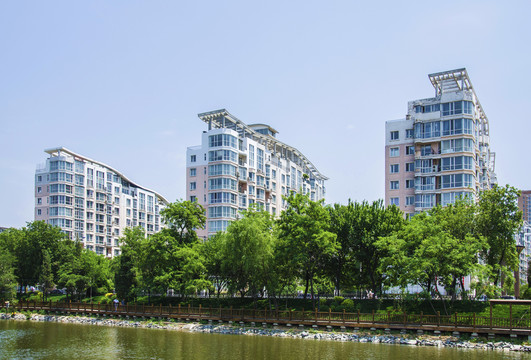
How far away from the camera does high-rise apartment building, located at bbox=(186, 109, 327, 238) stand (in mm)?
87125

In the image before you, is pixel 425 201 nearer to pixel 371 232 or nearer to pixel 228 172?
pixel 371 232

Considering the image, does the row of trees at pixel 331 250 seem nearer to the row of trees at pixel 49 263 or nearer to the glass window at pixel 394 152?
the row of trees at pixel 49 263

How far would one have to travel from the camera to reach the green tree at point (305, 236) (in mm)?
50656

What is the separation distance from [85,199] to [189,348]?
76.3 metres

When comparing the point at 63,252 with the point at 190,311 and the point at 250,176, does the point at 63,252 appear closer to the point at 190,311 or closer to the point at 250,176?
the point at 190,311

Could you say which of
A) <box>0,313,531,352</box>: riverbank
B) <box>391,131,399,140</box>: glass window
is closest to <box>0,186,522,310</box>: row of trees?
<box>0,313,531,352</box>: riverbank

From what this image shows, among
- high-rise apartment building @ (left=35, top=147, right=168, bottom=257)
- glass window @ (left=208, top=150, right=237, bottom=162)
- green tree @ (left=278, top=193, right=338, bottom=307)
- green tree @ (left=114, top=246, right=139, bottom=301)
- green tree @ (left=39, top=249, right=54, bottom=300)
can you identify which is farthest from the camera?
high-rise apartment building @ (left=35, top=147, right=168, bottom=257)

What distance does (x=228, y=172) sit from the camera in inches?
3445

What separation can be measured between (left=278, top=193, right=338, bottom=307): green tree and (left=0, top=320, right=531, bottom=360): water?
9.64 m

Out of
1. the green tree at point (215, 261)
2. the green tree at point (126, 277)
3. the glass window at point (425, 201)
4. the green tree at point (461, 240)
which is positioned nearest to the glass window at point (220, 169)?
the green tree at point (215, 261)

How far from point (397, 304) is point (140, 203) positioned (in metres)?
93.2

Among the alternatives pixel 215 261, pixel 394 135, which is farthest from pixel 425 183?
pixel 215 261

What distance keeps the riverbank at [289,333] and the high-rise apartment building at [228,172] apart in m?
28.6

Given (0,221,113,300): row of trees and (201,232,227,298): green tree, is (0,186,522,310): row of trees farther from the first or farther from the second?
(0,221,113,300): row of trees
